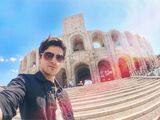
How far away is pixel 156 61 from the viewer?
33.7 meters

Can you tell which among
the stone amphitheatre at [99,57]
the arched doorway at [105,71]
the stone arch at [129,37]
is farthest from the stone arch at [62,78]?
the stone arch at [129,37]

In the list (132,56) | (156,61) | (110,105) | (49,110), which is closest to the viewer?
(49,110)

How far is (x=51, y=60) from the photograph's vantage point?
174cm

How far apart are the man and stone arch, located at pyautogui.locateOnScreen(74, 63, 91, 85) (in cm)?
2831

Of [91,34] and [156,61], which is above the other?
[91,34]

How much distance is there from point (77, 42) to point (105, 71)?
29.1 ft

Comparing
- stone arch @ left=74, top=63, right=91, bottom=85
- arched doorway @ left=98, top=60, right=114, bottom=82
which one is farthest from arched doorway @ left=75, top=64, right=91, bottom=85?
arched doorway @ left=98, top=60, right=114, bottom=82

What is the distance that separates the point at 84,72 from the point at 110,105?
26.1 m

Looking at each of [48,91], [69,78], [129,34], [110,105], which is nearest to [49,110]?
[48,91]

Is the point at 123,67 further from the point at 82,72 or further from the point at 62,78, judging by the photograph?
the point at 62,78

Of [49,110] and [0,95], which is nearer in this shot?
[0,95]

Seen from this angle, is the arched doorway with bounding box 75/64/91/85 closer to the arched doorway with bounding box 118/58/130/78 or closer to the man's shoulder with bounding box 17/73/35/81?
the arched doorway with bounding box 118/58/130/78

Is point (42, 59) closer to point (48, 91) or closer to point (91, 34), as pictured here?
point (48, 91)

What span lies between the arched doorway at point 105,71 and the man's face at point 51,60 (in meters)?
27.6
